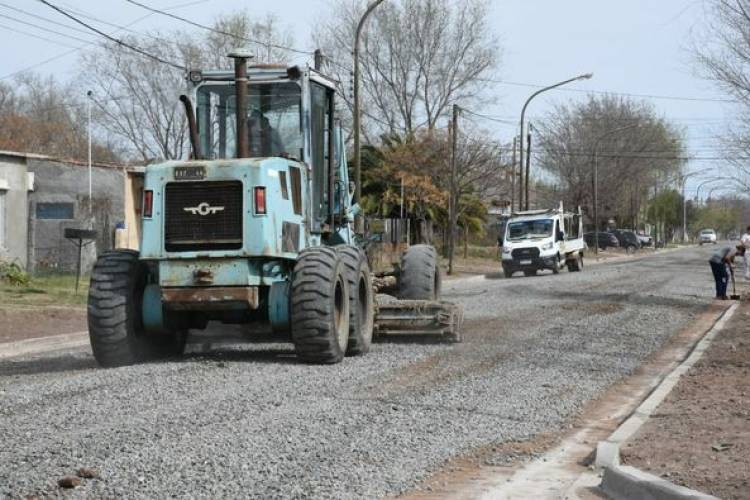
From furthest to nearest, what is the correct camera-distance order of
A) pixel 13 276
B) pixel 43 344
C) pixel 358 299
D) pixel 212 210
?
pixel 13 276 → pixel 43 344 → pixel 358 299 → pixel 212 210

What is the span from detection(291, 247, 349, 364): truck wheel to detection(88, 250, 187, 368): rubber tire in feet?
6.02

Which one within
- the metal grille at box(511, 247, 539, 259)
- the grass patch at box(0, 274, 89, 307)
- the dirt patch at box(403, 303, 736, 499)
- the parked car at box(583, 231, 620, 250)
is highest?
the parked car at box(583, 231, 620, 250)

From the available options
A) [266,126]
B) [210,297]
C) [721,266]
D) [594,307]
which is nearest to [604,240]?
[721,266]

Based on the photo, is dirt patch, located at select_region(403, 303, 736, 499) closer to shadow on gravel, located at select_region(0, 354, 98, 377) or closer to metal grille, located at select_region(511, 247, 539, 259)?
shadow on gravel, located at select_region(0, 354, 98, 377)

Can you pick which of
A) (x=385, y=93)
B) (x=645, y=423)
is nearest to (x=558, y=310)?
(x=645, y=423)

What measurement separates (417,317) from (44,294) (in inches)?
455

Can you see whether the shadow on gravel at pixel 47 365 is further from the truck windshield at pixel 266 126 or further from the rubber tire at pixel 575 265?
the rubber tire at pixel 575 265

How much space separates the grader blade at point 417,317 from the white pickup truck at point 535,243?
28.2m

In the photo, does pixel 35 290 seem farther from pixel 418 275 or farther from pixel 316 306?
pixel 316 306

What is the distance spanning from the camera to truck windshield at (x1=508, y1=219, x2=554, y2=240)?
4450 centimetres

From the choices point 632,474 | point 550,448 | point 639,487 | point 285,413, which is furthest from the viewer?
point 285,413

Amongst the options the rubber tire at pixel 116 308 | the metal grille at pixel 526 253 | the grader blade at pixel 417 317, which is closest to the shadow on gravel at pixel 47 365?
the rubber tire at pixel 116 308

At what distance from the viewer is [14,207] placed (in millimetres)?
30766

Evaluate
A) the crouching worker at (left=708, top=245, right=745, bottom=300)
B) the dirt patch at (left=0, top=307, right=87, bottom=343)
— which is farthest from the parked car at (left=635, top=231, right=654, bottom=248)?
the dirt patch at (left=0, top=307, right=87, bottom=343)
